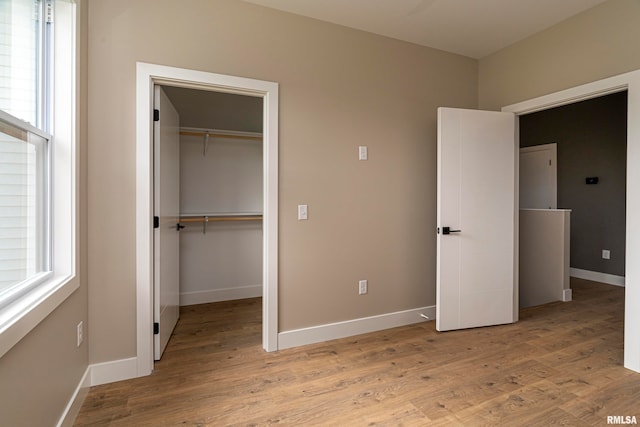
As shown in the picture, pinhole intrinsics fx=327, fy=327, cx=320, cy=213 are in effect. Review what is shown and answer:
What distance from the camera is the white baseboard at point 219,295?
151 inches

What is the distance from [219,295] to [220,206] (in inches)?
42.9

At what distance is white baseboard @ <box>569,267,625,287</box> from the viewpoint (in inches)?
184

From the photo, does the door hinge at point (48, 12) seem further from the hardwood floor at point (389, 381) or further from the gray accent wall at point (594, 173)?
the gray accent wall at point (594, 173)

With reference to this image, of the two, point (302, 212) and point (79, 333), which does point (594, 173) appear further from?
point (79, 333)

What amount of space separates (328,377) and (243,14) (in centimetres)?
270

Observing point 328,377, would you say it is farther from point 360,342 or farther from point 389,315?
point 389,315

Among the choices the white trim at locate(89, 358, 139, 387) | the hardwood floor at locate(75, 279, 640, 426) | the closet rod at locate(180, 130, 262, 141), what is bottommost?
the hardwood floor at locate(75, 279, 640, 426)

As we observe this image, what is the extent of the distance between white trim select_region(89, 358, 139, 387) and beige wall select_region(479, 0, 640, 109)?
12.8ft

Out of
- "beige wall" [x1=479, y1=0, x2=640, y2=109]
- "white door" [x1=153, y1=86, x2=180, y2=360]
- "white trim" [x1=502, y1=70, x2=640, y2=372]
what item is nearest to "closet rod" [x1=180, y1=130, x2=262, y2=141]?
"white door" [x1=153, y1=86, x2=180, y2=360]

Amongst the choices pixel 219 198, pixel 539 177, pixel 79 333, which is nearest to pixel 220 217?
pixel 219 198

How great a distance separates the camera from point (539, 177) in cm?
559

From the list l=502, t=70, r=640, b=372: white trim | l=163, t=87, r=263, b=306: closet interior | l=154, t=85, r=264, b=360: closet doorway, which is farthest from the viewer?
l=163, t=87, r=263, b=306: closet interior

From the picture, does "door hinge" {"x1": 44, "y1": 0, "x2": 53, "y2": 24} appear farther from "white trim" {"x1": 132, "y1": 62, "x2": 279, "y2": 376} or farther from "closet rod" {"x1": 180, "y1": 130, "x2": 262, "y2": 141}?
"closet rod" {"x1": 180, "y1": 130, "x2": 262, "y2": 141}

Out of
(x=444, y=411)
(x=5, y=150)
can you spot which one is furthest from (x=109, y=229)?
(x=444, y=411)
